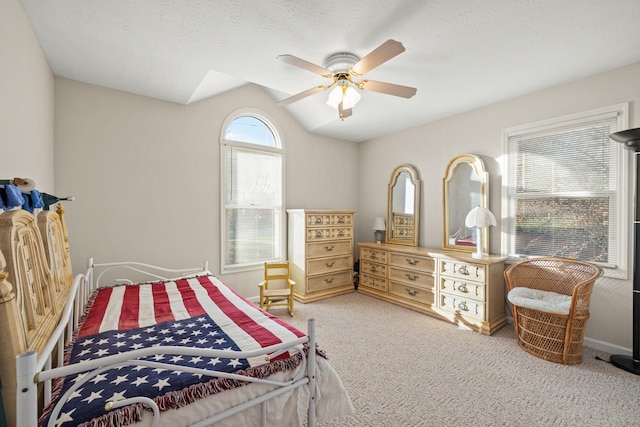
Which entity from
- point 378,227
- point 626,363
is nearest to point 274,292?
point 378,227

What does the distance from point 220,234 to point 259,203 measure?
753 millimetres

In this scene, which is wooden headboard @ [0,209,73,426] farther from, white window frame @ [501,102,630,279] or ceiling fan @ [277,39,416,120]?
white window frame @ [501,102,630,279]

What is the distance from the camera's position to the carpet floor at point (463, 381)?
6.04ft

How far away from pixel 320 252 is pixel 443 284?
5.72 feet

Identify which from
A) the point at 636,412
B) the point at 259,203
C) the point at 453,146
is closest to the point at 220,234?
the point at 259,203

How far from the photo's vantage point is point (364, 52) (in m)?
2.40

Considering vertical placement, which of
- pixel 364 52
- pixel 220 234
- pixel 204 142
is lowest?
pixel 220 234

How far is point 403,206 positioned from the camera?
4.55m

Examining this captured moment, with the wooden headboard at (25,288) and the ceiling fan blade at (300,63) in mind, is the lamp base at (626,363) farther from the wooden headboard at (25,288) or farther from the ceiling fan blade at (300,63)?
the wooden headboard at (25,288)

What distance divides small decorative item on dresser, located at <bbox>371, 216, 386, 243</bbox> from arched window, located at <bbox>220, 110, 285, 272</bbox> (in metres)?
1.59

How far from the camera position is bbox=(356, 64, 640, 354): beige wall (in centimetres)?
264

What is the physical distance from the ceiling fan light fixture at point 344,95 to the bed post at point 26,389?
2.40 meters

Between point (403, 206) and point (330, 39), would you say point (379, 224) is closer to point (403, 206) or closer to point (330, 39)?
point (403, 206)

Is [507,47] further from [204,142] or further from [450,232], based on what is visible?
[204,142]
